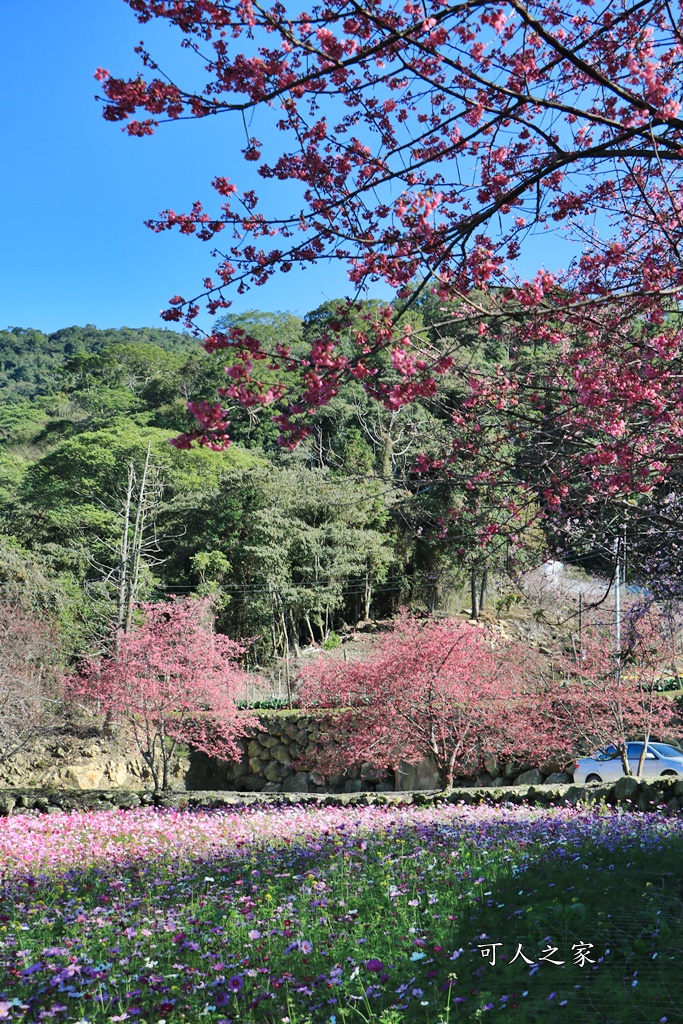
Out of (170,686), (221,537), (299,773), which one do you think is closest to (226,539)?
(221,537)

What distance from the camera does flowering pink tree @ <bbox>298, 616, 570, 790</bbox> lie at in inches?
400

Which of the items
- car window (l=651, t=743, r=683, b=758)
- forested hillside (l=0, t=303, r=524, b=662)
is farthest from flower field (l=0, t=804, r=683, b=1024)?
forested hillside (l=0, t=303, r=524, b=662)

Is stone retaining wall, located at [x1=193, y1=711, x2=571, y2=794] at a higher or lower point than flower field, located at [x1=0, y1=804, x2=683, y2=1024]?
lower

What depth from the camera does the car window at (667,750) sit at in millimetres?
12047

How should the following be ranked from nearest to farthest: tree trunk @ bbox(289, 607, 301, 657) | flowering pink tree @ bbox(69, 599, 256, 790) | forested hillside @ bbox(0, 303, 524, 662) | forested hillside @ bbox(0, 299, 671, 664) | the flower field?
the flower field < flowering pink tree @ bbox(69, 599, 256, 790) < forested hillside @ bbox(0, 299, 671, 664) < forested hillside @ bbox(0, 303, 524, 662) < tree trunk @ bbox(289, 607, 301, 657)

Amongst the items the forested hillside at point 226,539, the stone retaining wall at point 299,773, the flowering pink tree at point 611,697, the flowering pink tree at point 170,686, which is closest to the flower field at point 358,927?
the flowering pink tree at point 611,697

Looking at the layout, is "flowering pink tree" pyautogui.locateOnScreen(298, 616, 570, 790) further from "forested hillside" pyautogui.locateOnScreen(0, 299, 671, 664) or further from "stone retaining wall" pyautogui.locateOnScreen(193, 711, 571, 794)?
"forested hillside" pyautogui.locateOnScreen(0, 299, 671, 664)

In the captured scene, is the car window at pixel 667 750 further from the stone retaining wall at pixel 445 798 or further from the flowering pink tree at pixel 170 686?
the flowering pink tree at pixel 170 686

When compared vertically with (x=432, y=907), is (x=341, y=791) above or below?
below

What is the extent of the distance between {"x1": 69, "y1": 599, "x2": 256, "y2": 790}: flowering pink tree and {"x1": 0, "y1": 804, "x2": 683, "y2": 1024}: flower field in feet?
19.2

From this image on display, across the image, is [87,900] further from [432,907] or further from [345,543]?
[345,543]

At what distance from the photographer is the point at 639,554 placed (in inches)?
179

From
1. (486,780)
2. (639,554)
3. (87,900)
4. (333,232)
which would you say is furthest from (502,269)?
(486,780)

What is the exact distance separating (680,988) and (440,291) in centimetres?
278
